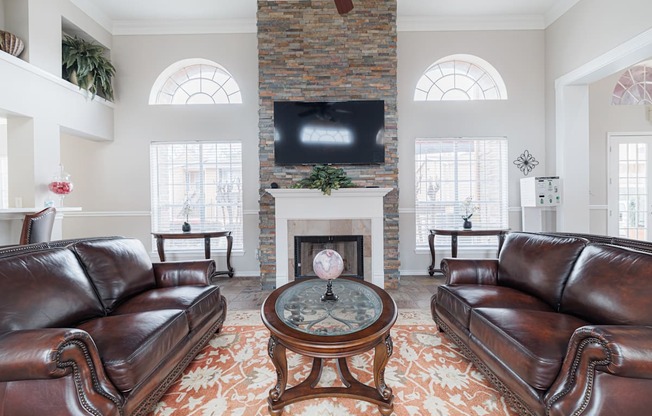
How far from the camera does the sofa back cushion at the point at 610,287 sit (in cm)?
145

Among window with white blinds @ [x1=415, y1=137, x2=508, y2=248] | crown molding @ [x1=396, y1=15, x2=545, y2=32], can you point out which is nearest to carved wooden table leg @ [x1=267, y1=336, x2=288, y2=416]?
window with white blinds @ [x1=415, y1=137, x2=508, y2=248]

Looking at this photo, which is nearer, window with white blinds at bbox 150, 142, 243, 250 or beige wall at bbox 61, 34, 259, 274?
beige wall at bbox 61, 34, 259, 274

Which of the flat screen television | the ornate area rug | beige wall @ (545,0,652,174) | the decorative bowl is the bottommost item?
the ornate area rug

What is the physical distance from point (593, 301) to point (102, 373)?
253 centimetres

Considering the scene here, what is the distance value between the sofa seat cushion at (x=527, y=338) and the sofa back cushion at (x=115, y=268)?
2.39 metres

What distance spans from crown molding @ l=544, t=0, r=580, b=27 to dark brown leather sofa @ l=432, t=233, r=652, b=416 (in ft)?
12.0

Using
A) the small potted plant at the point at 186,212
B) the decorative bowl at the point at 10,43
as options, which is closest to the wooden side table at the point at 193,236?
the small potted plant at the point at 186,212

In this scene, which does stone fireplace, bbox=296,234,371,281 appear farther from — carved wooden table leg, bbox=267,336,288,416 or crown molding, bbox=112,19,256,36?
crown molding, bbox=112,19,256,36

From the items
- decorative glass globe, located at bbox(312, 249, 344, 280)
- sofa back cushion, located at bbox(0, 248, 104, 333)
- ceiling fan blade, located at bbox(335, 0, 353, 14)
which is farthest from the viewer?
ceiling fan blade, located at bbox(335, 0, 353, 14)

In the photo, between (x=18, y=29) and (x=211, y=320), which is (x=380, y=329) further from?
(x=18, y=29)

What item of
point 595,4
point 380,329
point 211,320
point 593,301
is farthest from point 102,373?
point 595,4

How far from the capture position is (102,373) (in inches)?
49.3

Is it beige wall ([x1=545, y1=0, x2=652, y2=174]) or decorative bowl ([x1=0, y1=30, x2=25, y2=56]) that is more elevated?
beige wall ([x1=545, y1=0, x2=652, y2=174])

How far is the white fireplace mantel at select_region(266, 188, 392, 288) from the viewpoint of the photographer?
378 cm
